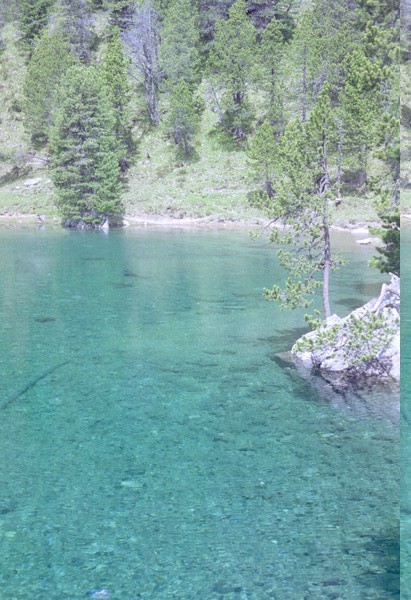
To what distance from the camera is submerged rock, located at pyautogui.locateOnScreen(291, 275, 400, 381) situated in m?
13.2

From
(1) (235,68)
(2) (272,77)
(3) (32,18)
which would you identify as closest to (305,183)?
(2) (272,77)

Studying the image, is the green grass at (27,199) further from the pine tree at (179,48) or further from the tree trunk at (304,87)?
the tree trunk at (304,87)

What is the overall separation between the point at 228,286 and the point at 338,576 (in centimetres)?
2003

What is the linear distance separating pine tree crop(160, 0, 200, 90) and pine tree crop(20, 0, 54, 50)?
58.3 feet

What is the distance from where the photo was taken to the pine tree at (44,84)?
58.7 metres

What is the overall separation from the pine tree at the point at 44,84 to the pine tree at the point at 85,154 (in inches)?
293

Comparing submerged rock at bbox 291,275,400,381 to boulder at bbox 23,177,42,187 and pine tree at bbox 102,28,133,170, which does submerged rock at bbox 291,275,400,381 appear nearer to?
pine tree at bbox 102,28,133,170

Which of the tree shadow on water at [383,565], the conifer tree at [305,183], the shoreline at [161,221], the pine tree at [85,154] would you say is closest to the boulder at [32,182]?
the shoreline at [161,221]

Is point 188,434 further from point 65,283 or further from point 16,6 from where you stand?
point 16,6

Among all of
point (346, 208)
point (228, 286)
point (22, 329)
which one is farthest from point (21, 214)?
point (22, 329)

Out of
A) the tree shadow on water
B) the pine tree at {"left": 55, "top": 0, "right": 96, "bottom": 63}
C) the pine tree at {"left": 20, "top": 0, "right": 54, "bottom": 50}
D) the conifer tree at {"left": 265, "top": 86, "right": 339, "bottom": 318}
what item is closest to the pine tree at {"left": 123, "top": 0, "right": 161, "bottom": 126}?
the pine tree at {"left": 55, "top": 0, "right": 96, "bottom": 63}

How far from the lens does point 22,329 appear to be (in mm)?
19344

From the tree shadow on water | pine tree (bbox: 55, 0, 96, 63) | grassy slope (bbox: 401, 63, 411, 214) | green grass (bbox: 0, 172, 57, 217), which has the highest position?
pine tree (bbox: 55, 0, 96, 63)

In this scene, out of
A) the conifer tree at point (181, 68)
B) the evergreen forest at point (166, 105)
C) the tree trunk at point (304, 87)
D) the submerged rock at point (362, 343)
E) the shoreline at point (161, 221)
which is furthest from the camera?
the conifer tree at point (181, 68)
